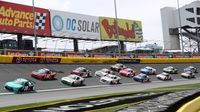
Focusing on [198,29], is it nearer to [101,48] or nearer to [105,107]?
[101,48]

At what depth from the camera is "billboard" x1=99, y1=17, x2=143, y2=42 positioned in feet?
211

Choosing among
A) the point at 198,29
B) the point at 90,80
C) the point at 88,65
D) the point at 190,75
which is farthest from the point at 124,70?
the point at 198,29

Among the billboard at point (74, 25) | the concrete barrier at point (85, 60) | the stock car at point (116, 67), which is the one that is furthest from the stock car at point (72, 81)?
the billboard at point (74, 25)

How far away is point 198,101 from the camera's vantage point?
1420 centimetres

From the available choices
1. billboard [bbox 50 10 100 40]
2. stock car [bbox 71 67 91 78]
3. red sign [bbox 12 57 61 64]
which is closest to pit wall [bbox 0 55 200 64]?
red sign [bbox 12 57 61 64]

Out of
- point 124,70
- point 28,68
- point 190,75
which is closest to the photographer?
point 28,68

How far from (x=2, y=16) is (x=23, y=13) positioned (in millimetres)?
3412

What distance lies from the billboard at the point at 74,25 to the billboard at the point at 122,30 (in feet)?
5.76

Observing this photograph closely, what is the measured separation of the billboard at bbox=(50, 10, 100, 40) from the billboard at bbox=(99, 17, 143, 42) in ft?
5.76

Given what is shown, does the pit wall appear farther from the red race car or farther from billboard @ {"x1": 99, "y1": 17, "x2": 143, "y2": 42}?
billboard @ {"x1": 99, "y1": 17, "x2": 143, "y2": 42}

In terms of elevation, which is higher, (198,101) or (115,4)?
(115,4)

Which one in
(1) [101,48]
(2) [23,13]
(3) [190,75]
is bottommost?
(3) [190,75]

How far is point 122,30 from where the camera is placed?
2682 inches

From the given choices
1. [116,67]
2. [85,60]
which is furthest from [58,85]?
[116,67]
